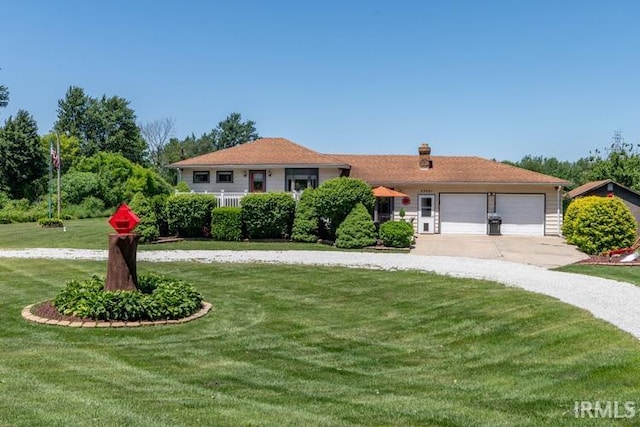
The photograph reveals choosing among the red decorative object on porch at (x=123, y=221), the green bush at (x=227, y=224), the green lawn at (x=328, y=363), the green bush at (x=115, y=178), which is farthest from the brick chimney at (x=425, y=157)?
the green bush at (x=115, y=178)

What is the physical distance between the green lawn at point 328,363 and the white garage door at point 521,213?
1541 centimetres

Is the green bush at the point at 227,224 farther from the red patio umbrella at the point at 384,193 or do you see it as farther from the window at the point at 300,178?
the red patio umbrella at the point at 384,193

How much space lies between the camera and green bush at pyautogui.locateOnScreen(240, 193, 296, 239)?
19797mm

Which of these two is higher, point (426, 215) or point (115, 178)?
point (115, 178)

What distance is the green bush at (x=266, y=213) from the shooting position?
19.8m

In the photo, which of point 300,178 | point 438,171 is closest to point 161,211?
point 300,178

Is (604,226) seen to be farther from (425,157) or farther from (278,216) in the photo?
(278,216)

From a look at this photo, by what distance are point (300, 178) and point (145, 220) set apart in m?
7.96

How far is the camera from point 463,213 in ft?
79.6

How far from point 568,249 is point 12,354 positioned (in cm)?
1833

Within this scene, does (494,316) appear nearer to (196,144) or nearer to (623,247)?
(623,247)

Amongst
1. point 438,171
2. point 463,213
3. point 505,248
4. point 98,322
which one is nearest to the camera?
point 98,322

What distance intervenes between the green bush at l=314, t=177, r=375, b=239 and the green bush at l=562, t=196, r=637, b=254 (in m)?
7.87

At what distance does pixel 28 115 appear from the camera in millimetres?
41500
